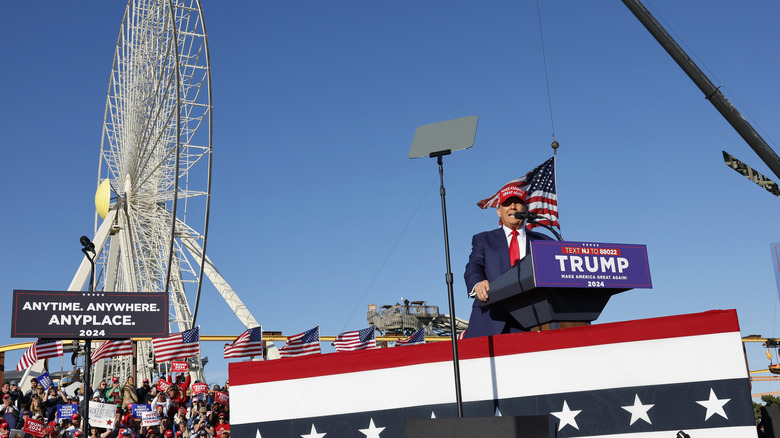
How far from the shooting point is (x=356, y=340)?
20234 mm

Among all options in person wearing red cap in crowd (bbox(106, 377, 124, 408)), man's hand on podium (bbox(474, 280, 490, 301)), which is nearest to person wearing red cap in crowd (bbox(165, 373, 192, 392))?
person wearing red cap in crowd (bbox(106, 377, 124, 408))

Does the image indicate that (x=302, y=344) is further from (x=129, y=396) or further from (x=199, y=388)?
(x=129, y=396)

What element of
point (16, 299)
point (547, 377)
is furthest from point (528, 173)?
point (16, 299)

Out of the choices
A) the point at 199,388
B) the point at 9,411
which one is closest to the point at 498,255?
the point at 9,411

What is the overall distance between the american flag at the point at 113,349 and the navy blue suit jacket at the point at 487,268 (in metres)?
15.1

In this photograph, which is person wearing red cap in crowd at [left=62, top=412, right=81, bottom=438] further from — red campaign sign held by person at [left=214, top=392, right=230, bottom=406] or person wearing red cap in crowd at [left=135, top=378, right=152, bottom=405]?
red campaign sign held by person at [left=214, top=392, right=230, bottom=406]

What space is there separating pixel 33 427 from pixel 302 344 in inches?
285

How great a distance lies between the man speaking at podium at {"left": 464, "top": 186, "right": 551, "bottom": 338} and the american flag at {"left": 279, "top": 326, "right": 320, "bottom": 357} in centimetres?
1383

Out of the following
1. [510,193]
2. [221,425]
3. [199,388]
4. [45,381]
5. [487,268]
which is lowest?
[221,425]

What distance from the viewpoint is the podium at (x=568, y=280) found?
5070mm

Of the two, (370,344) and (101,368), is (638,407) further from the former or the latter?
(101,368)

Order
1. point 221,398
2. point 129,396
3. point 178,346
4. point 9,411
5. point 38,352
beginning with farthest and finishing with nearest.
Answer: point 178,346
point 38,352
point 129,396
point 221,398
point 9,411

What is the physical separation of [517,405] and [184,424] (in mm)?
11449

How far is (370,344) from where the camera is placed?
2027 cm
